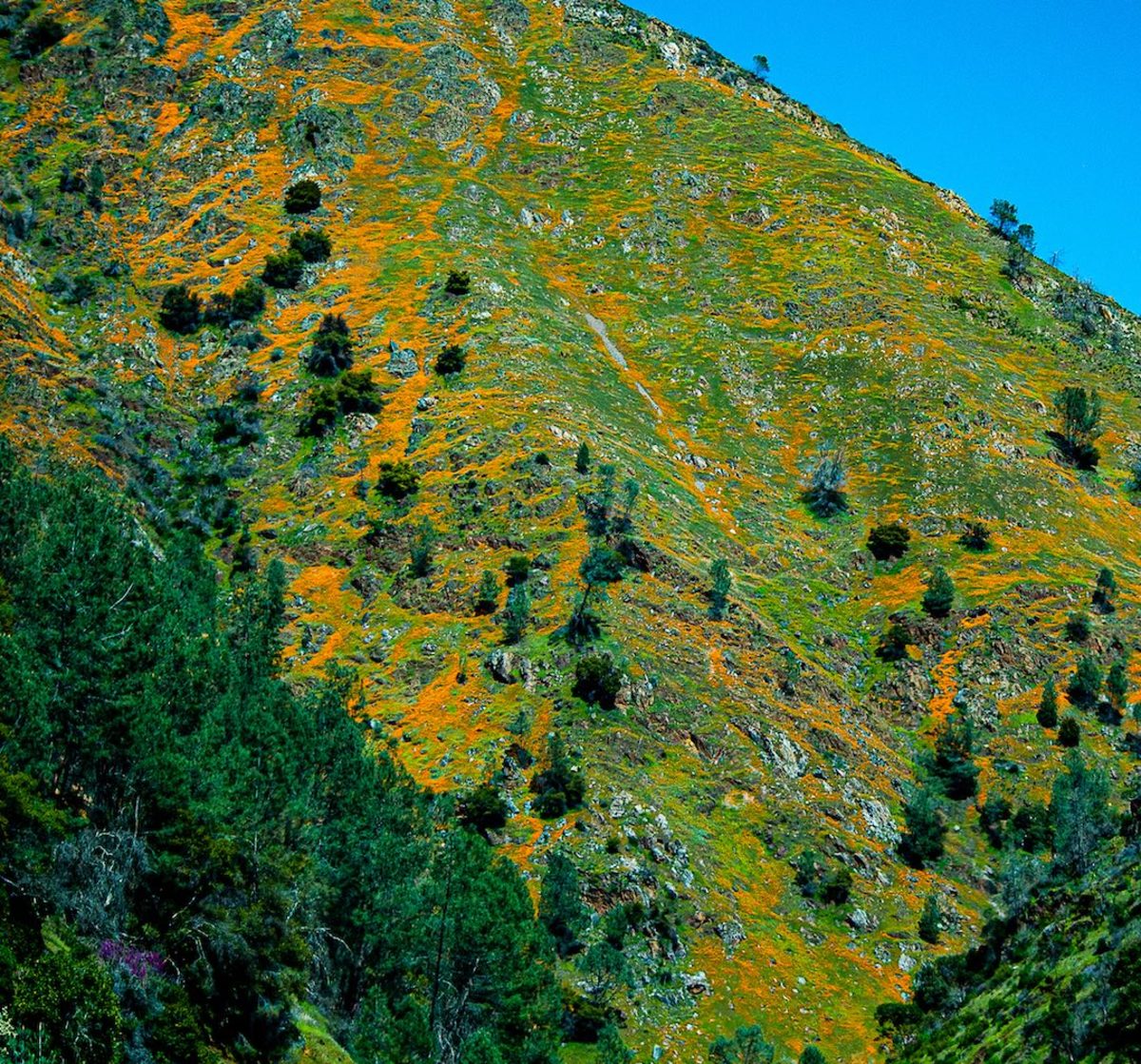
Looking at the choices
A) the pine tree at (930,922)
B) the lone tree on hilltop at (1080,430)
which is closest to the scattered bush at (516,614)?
the pine tree at (930,922)

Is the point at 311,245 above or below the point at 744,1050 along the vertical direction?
above

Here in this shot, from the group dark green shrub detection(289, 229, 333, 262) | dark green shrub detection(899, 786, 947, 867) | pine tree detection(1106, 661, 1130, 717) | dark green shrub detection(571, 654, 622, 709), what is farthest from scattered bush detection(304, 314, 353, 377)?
pine tree detection(1106, 661, 1130, 717)

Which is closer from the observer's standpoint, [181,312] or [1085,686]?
[1085,686]

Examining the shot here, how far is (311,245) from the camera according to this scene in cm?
11744

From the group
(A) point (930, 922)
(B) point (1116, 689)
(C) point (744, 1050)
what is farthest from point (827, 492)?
(C) point (744, 1050)

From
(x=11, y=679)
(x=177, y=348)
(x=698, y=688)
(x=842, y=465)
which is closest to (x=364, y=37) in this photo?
(x=177, y=348)

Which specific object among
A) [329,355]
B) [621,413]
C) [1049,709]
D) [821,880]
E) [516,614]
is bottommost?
[821,880]

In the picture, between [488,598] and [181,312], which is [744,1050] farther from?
[181,312]

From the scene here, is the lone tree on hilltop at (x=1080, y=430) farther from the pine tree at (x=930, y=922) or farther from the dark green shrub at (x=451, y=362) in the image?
the dark green shrub at (x=451, y=362)

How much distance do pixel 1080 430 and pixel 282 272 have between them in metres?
83.1

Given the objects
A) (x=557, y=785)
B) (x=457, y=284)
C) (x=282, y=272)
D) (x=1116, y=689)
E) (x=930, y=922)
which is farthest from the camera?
(x=282, y=272)

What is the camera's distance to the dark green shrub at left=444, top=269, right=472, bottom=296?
366ft

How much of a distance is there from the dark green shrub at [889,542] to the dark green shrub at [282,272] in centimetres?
6445

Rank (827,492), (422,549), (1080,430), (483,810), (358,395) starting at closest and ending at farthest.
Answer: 1. (483,810)
2. (422,549)
3. (358,395)
4. (827,492)
5. (1080,430)
